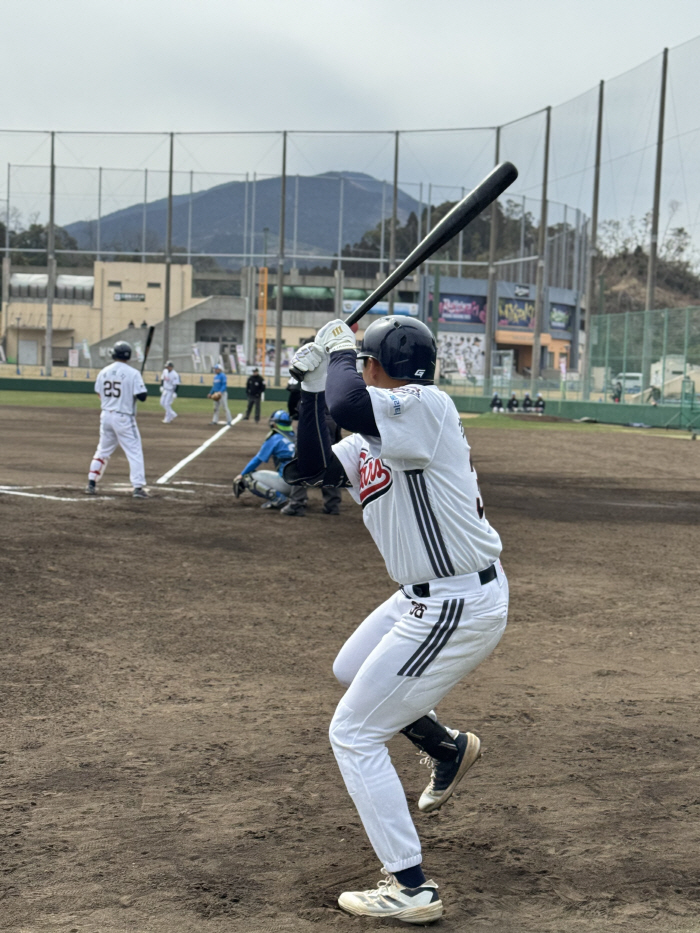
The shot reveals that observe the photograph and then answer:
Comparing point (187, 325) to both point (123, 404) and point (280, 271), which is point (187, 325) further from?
point (123, 404)

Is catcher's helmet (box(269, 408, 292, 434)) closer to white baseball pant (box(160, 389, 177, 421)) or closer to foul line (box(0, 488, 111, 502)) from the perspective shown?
foul line (box(0, 488, 111, 502))

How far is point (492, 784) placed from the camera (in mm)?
4641

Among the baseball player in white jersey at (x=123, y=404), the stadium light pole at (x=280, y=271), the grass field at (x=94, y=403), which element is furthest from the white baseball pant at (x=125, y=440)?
the stadium light pole at (x=280, y=271)

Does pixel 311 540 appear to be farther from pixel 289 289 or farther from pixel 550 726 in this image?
pixel 289 289

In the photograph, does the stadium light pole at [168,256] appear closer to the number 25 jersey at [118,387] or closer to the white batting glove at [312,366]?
the number 25 jersey at [118,387]

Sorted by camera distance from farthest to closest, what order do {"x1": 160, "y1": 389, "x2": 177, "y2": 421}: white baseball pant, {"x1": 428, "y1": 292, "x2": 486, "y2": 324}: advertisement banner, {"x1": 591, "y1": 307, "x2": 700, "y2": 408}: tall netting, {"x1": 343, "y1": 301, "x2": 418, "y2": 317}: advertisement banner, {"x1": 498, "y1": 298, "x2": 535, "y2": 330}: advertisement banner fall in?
{"x1": 498, "y1": 298, "x2": 535, "y2": 330}: advertisement banner, {"x1": 428, "y1": 292, "x2": 486, "y2": 324}: advertisement banner, {"x1": 343, "y1": 301, "x2": 418, "y2": 317}: advertisement banner, {"x1": 591, "y1": 307, "x2": 700, "y2": 408}: tall netting, {"x1": 160, "y1": 389, "x2": 177, "y2": 421}: white baseball pant

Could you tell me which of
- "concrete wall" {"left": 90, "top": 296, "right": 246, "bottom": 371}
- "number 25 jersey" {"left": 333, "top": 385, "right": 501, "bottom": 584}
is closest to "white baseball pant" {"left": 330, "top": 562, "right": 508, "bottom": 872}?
"number 25 jersey" {"left": 333, "top": 385, "right": 501, "bottom": 584}

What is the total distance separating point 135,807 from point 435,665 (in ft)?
5.28

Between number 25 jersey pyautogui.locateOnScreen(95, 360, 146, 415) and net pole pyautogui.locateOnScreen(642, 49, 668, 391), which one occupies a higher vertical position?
net pole pyautogui.locateOnScreen(642, 49, 668, 391)

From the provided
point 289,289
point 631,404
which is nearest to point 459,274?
point 289,289

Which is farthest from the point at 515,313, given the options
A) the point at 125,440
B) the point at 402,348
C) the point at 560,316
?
the point at 402,348

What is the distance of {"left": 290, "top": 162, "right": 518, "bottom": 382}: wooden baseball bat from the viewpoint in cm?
428

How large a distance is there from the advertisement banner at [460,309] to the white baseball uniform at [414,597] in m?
76.4

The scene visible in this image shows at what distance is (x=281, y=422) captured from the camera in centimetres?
1418
